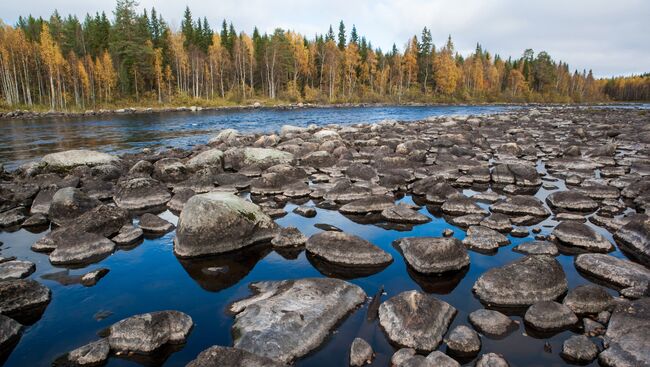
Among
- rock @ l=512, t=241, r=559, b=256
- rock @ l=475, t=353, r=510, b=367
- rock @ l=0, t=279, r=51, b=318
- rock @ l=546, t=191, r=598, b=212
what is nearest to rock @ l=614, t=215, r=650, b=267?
rock @ l=512, t=241, r=559, b=256

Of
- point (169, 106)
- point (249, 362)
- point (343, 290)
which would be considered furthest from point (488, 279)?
point (169, 106)

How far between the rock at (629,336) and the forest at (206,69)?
7863 cm

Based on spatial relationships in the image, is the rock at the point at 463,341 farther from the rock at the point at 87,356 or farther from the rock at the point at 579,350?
the rock at the point at 87,356

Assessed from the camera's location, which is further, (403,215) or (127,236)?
(403,215)

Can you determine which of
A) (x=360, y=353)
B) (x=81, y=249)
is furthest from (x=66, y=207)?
(x=360, y=353)

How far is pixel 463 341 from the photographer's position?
15.2ft

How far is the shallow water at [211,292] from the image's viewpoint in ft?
15.3

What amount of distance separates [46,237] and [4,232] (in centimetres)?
201

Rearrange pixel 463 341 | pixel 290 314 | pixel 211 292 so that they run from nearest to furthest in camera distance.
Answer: pixel 463 341 < pixel 290 314 < pixel 211 292

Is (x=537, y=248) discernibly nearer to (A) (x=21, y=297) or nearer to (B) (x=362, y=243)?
(B) (x=362, y=243)

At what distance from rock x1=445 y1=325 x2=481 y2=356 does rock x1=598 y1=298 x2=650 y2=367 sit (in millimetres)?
1404

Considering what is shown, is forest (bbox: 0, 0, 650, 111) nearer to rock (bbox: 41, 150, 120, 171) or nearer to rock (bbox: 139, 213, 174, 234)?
rock (bbox: 41, 150, 120, 171)

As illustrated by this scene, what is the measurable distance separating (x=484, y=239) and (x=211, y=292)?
5.53m

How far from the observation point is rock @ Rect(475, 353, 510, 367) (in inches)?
165
